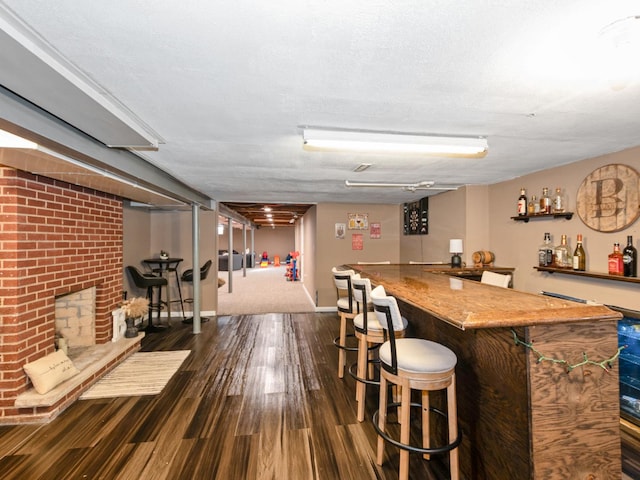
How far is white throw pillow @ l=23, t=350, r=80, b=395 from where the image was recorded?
242 centimetres

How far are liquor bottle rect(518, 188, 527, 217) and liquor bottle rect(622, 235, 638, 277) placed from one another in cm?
114

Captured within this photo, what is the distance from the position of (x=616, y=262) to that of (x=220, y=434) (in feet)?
11.6

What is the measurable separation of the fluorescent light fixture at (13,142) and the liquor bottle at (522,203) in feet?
14.9

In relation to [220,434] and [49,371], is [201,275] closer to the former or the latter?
[49,371]

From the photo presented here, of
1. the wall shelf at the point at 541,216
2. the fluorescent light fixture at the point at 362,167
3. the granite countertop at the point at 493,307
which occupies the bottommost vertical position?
the granite countertop at the point at 493,307

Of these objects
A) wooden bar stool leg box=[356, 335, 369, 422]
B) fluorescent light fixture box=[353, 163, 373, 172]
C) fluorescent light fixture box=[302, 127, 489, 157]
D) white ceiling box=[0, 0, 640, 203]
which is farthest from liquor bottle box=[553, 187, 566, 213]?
wooden bar stool leg box=[356, 335, 369, 422]

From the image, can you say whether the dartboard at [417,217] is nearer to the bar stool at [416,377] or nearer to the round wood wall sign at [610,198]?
the round wood wall sign at [610,198]

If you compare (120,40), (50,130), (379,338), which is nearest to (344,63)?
(120,40)

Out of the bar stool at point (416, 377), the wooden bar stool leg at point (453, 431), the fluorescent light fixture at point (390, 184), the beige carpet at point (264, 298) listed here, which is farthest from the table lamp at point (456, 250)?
the beige carpet at point (264, 298)

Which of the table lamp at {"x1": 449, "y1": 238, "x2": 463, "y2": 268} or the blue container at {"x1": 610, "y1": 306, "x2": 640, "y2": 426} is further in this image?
the table lamp at {"x1": 449, "y1": 238, "x2": 463, "y2": 268}

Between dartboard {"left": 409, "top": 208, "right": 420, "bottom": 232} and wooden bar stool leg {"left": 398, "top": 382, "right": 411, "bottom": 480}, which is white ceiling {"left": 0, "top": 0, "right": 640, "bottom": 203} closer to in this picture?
wooden bar stool leg {"left": 398, "top": 382, "right": 411, "bottom": 480}

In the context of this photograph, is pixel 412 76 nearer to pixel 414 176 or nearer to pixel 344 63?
pixel 344 63

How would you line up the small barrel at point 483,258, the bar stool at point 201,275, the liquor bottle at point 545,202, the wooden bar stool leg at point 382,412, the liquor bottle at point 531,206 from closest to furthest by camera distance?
the wooden bar stool leg at point 382,412, the liquor bottle at point 545,202, the liquor bottle at point 531,206, the small barrel at point 483,258, the bar stool at point 201,275

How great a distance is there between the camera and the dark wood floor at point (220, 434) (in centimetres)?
190
